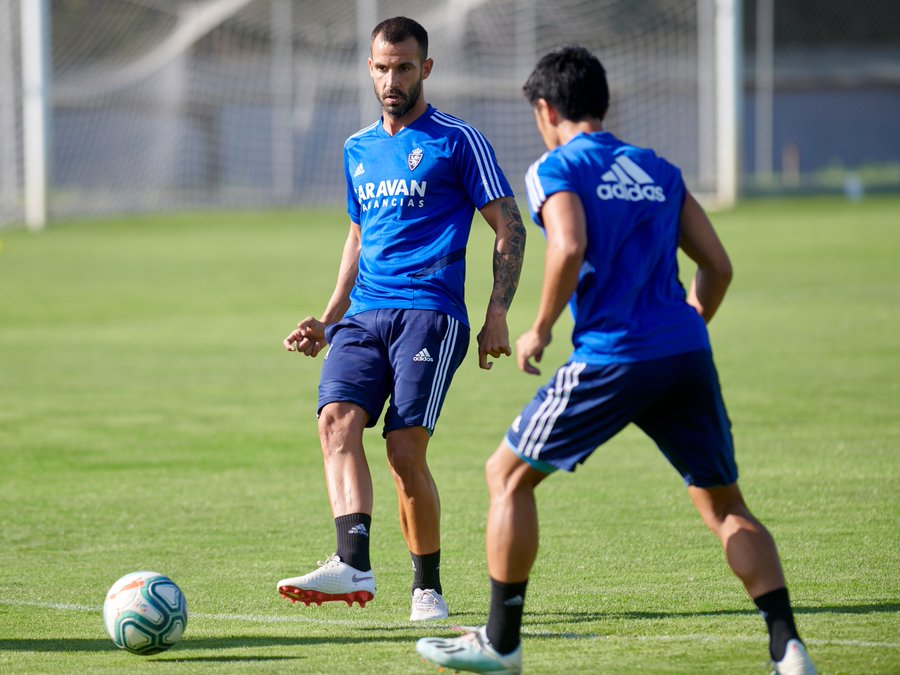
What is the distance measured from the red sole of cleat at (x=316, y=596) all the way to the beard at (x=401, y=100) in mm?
2105

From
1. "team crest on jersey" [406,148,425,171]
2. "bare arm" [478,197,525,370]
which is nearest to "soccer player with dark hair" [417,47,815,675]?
"bare arm" [478,197,525,370]

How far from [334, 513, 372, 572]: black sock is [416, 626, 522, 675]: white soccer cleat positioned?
0.88 metres

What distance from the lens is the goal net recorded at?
3522cm

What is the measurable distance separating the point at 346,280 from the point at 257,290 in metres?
16.2

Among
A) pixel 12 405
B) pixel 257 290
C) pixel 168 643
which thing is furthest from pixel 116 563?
pixel 257 290

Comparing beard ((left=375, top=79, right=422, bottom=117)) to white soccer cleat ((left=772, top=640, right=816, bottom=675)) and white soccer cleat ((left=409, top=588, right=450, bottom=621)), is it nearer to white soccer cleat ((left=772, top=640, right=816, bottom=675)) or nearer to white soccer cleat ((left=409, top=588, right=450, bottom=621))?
white soccer cleat ((left=409, top=588, right=450, bottom=621))

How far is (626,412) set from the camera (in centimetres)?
523

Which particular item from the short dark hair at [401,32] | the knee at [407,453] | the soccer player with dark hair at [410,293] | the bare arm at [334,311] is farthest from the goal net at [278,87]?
the knee at [407,453]

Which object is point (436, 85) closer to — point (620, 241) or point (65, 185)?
point (65, 185)

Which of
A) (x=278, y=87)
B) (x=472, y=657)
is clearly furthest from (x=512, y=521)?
(x=278, y=87)

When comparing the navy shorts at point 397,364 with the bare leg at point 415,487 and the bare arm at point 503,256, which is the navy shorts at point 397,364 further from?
the bare arm at point 503,256

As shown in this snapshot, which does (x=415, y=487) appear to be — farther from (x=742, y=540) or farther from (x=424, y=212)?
(x=742, y=540)

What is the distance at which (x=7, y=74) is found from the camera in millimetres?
33000

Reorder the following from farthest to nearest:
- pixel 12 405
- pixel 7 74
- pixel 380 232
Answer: pixel 7 74 → pixel 12 405 → pixel 380 232
